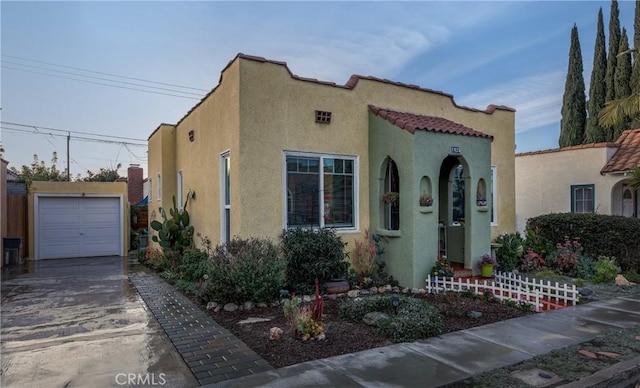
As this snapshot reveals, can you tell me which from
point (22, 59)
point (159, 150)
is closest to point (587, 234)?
point (159, 150)

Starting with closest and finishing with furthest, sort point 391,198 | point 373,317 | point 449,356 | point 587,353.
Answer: point 449,356
point 587,353
point 373,317
point 391,198

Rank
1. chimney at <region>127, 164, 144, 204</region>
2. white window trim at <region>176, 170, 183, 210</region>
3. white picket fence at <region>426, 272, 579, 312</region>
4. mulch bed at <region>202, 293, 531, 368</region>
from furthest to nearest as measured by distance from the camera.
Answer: chimney at <region>127, 164, 144, 204</region>
white window trim at <region>176, 170, 183, 210</region>
white picket fence at <region>426, 272, 579, 312</region>
mulch bed at <region>202, 293, 531, 368</region>

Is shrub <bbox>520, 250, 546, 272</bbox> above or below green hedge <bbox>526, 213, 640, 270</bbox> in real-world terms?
below

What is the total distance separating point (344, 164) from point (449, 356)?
5.43 metres

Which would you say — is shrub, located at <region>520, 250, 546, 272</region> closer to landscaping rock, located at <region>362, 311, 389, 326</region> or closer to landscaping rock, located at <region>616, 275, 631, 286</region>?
landscaping rock, located at <region>616, 275, 631, 286</region>

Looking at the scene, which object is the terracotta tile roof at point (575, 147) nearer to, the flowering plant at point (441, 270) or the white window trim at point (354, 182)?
the flowering plant at point (441, 270)

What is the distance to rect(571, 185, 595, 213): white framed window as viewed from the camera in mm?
13805

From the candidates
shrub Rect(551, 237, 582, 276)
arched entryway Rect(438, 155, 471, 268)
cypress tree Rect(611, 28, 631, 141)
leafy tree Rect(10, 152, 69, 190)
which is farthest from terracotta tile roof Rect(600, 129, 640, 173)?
leafy tree Rect(10, 152, 69, 190)

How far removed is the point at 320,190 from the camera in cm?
885

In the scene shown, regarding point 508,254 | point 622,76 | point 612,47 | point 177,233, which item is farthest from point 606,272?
point 612,47

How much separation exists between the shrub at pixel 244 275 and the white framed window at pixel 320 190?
1358 mm

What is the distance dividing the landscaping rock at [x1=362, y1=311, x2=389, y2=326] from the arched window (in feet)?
11.0

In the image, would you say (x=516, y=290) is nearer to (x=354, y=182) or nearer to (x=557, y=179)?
(x=354, y=182)

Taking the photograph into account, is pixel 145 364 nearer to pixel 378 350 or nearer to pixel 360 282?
pixel 378 350
